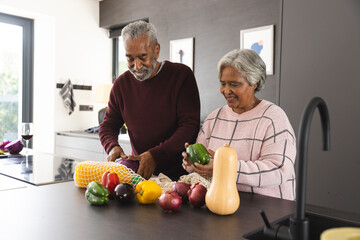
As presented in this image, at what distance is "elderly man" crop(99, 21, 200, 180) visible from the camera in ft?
5.56

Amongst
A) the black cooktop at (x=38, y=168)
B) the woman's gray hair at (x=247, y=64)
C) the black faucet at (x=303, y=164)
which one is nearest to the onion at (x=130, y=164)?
the black cooktop at (x=38, y=168)

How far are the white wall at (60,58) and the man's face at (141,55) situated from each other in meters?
3.03

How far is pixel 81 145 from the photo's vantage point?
422 cm

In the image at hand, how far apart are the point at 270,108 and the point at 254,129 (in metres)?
0.12

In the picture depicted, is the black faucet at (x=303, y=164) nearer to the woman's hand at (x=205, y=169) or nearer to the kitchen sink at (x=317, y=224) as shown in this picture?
the kitchen sink at (x=317, y=224)

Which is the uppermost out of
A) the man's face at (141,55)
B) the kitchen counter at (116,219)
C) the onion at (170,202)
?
the man's face at (141,55)

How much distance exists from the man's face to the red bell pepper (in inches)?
27.1

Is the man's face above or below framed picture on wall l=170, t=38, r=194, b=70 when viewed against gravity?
below

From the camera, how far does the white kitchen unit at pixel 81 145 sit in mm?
3982

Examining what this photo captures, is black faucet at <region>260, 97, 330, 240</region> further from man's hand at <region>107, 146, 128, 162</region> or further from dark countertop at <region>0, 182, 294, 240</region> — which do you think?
man's hand at <region>107, 146, 128, 162</region>

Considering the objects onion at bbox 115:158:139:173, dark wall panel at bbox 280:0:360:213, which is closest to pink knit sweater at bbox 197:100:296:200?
onion at bbox 115:158:139:173

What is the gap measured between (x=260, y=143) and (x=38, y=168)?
45.0 inches

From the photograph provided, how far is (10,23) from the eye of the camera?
4414 millimetres

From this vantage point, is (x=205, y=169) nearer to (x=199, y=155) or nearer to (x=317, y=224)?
(x=199, y=155)
